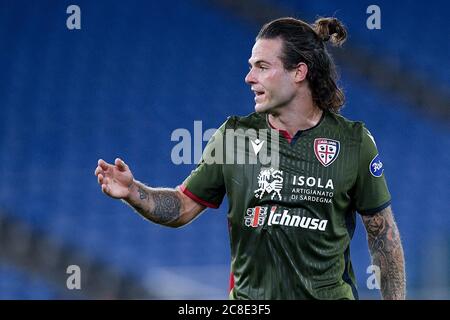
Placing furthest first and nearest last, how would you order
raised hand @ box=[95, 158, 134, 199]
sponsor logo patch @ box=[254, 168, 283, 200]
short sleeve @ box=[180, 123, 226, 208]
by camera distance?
short sleeve @ box=[180, 123, 226, 208] → sponsor logo patch @ box=[254, 168, 283, 200] → raised hand @ box=[95, 158, 134, 199]

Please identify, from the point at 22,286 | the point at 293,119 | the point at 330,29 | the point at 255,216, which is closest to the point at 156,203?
the point at 255,216

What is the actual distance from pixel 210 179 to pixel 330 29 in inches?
31.6

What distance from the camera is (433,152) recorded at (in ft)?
26.7

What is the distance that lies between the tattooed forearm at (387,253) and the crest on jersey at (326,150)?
263 mm

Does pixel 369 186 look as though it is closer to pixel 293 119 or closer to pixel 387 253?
pixel 387 253

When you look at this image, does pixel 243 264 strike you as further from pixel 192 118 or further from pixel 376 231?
pixel 192 118

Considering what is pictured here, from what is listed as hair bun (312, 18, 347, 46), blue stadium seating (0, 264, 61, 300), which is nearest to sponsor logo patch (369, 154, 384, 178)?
hair bun (312, 18, 347, 46)

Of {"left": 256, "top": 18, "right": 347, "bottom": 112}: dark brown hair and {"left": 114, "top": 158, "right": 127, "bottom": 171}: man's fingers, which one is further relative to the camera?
{"left": 256, "top": 18, "right": 347, "bottom": 112}: dark brown hair

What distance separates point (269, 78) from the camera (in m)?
3.50

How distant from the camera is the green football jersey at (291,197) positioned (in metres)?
3.34

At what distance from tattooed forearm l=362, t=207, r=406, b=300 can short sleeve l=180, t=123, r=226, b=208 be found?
580mm

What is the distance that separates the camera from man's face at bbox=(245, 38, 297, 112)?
3469 millimetres

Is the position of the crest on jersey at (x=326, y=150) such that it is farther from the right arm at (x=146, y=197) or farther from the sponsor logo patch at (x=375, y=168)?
the right arm at (x=146, y=197)

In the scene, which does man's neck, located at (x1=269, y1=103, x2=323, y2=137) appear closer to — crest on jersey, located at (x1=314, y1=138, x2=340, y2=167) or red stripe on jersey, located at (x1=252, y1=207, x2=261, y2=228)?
crest on jersey, located at (x1=314, y1=138, x2=340, y2=167)
